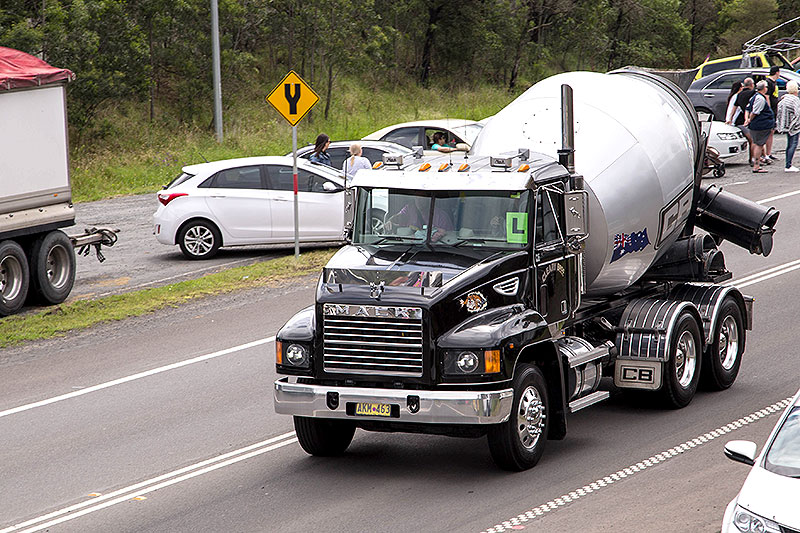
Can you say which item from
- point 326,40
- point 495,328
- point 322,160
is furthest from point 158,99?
point 495,328

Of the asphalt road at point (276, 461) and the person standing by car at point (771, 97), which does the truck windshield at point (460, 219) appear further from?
the person standing by car at point (771, 97)

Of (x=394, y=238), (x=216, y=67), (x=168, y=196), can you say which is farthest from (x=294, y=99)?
(x=216, y=67)

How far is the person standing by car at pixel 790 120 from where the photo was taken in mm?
27141

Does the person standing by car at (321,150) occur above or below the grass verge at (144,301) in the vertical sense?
above

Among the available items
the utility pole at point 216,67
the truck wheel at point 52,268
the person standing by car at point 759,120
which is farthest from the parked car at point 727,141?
the truck wheel at point 52,268

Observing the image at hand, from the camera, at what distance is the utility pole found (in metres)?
33.5

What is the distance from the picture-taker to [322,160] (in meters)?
21.9

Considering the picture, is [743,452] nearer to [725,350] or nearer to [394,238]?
[394,238]

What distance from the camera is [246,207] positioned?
20000mm

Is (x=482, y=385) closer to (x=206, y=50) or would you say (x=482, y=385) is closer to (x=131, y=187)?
(x=131, y=187)

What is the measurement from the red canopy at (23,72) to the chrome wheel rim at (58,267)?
2.48 metres

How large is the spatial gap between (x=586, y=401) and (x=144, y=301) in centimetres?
871

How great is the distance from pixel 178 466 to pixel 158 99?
29087mm

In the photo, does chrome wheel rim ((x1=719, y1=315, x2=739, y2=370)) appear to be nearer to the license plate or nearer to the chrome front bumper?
the chrome front bumper
